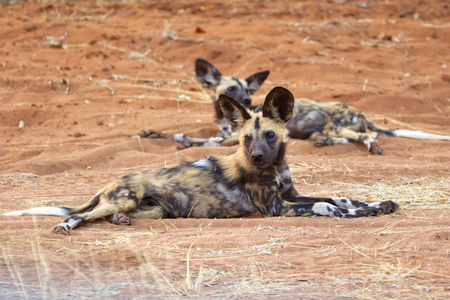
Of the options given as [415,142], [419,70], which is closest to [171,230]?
[415,142]

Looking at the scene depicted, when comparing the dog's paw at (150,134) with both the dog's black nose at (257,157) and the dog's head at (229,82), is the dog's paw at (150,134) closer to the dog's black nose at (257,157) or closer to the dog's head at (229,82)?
the dog's head at (229,82)

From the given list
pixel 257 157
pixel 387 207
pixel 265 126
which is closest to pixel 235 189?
pixel 257 157

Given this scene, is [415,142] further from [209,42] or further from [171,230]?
[209,42]

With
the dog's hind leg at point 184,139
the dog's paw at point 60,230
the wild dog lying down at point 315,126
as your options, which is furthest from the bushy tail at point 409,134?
the dog's paw at point 60,230

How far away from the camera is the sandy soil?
7.96ft

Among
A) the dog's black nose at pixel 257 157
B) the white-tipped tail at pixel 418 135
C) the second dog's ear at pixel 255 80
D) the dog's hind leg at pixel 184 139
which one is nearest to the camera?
the dog's black nose at pixel 257 157

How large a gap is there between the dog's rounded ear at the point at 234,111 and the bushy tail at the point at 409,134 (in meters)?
2.90

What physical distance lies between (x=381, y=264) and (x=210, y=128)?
4.55 meters

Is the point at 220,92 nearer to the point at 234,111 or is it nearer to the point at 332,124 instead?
the point at 332,124

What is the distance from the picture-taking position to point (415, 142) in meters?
6.08

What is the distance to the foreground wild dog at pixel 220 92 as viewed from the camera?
6.29 meters

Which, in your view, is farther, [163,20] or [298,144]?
[163,20]

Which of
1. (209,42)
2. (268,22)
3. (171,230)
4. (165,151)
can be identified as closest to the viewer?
(171,230)

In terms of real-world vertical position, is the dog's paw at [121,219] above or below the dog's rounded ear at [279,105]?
below
